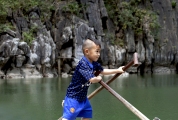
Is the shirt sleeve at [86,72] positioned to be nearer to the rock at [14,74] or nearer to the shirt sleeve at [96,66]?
the shirt sleeve at [96,66]

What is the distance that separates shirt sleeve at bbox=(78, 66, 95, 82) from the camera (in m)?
3.38

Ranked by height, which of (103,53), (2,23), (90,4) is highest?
(90,4)

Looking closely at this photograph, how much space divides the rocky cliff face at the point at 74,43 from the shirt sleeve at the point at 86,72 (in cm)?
2011

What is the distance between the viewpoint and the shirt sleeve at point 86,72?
11.1ft

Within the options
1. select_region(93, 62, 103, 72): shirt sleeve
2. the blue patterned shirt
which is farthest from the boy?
select_region(93, 62, 103, 72): shirt sleeve

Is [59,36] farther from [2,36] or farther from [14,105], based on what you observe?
Result: [14,105]

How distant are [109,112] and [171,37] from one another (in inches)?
1232

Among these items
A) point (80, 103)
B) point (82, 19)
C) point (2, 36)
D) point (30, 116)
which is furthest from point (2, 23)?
point (80, 103)

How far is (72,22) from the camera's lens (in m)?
29.1

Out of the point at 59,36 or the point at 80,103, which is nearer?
the point at 80,103

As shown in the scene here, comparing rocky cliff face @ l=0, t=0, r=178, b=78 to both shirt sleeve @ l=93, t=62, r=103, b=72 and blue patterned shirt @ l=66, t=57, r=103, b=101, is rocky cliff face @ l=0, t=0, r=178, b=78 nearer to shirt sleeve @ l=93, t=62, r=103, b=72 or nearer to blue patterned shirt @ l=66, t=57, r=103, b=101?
shirt sleeve @ l=93, t=62, r=103, b=72

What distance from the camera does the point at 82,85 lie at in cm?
349

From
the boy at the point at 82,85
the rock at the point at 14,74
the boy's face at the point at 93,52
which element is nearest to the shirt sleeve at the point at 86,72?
the boy at the point at 82,85

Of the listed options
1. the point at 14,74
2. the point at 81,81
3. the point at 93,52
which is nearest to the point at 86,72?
the point at 81,81
